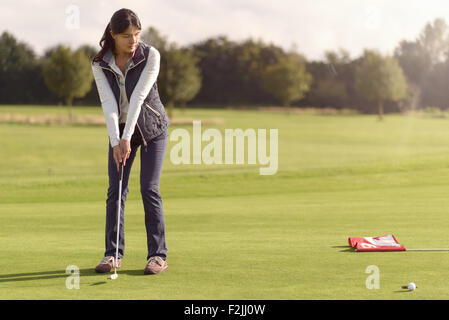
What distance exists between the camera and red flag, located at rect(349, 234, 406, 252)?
223 inches

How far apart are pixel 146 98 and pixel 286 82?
6840cm

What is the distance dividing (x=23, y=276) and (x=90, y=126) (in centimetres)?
4243

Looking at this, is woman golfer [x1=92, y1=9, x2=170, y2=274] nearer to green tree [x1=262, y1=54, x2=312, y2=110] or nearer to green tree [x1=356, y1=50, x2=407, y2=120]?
green tree [x1=356, y1=50, x2=407, y2=120]

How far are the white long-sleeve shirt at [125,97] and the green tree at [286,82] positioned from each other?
68.3 meters

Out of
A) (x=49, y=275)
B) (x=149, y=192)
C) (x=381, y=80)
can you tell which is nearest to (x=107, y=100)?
(x=149, y=192)

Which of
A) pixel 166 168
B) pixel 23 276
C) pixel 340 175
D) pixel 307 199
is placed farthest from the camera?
pixel 166 168

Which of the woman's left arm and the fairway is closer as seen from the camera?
the fairway

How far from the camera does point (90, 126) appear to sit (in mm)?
46281

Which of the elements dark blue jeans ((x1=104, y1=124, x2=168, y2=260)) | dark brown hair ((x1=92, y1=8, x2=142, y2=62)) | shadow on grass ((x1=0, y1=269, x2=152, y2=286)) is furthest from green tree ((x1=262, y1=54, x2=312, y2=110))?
shadow on grass ((x1=0, y1=269, x2=152, y2=286))

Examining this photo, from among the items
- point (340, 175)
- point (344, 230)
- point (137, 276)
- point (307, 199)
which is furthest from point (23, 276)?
point (340, 175)

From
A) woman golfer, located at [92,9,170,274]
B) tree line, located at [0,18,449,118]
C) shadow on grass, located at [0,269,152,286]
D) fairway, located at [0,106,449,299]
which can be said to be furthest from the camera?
tree line, located at [0,18,449,118]

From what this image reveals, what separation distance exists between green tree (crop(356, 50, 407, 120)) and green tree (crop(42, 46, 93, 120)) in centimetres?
3050

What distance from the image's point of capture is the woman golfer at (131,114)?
195 inches
